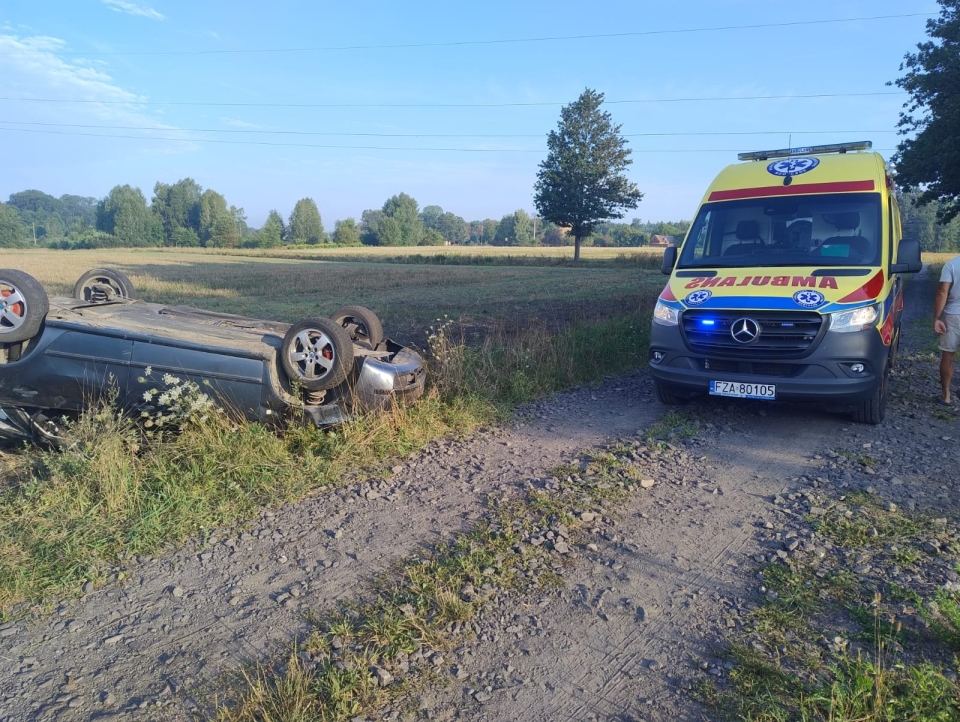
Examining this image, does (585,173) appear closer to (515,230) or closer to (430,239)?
(430,239)

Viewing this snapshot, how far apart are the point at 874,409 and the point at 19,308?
296 inches

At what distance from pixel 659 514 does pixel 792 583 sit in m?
1.04

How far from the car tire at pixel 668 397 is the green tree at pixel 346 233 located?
93027 millimetres

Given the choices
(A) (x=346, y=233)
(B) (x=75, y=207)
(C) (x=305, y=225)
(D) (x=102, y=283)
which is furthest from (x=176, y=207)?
(D) (x=102, y=283)

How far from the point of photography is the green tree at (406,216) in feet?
344

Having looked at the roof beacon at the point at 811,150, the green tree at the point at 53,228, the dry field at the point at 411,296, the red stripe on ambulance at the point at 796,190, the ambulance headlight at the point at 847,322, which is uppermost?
the green tree at the point at 53,228

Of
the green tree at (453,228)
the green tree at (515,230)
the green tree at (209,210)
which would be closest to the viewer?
the green tree at (209,210)

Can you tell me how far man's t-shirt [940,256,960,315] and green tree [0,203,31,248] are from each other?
109537 mm

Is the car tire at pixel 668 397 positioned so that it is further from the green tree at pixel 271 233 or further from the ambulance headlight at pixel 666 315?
the green tree at pixel 271 233

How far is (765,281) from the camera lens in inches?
245

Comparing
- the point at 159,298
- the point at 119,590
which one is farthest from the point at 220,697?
the point at 159,298

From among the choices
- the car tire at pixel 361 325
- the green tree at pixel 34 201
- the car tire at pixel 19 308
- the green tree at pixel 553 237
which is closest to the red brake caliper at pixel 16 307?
the car tire at pixel 19 308

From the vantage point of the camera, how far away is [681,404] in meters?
7.10

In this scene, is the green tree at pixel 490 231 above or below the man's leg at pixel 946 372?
above
